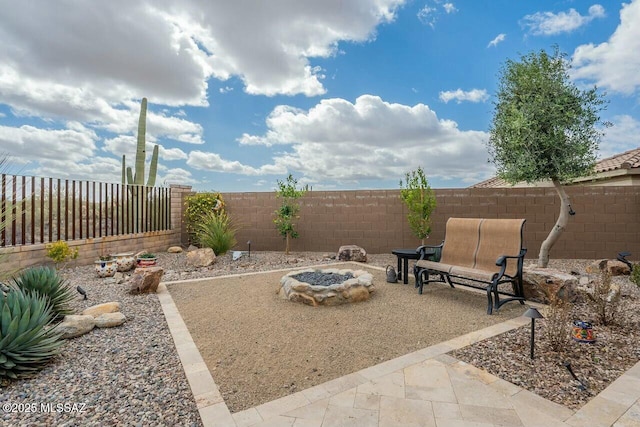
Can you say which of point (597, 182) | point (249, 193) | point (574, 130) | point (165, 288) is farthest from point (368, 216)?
point (597, 182)

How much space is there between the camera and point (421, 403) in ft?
6.08

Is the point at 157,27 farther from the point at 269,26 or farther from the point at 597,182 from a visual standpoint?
the point at 597,182

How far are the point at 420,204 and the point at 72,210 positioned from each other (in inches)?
305

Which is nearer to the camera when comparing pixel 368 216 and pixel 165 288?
pixel 165 288

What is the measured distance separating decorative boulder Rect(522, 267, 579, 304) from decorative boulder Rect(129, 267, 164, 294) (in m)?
5.33

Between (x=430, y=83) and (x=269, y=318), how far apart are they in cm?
629

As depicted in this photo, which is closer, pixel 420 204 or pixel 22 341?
pixel 22 341

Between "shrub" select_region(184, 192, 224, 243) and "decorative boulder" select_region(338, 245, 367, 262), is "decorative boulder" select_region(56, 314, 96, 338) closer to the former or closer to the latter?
"decorative boulder" select_region(338, 245, 367, 262)

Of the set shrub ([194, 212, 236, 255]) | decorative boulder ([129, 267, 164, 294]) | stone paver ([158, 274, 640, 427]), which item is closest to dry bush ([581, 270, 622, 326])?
stone paver ([158, 274, 640, 427])

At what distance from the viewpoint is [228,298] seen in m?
4.37

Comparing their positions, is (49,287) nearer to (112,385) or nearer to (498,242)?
(112,385)

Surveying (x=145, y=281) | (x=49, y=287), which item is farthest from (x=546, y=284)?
(x=49, y=287)

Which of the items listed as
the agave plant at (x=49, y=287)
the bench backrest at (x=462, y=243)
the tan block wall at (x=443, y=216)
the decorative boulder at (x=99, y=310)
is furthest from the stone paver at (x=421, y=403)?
the tan block wall at (x=443, y=216)

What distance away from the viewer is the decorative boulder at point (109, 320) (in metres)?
3.19
